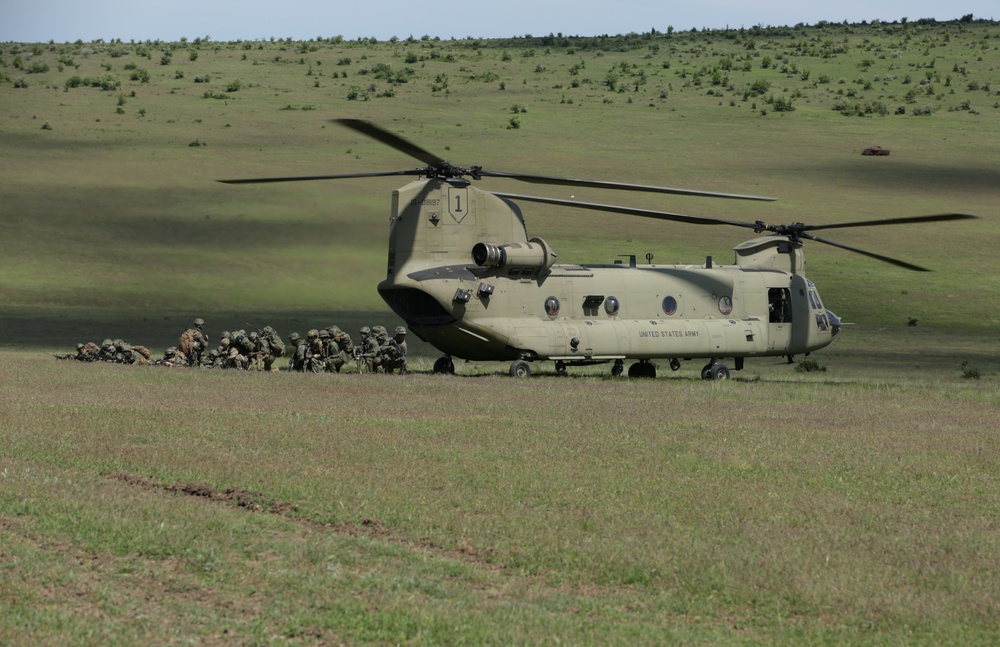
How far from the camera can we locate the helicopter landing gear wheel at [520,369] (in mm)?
30672

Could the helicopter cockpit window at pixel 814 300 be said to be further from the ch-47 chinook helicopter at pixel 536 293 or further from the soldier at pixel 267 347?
the soldier at pixel 267 347

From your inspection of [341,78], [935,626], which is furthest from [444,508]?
[341,78]

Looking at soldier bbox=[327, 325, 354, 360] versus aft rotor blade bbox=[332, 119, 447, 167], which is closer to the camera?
aft rotor blade bbox=[332, 119, 447, 167]

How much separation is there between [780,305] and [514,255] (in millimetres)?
8414

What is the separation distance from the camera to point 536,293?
31.0 m

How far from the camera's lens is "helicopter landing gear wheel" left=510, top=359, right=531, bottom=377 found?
30672 millimetres

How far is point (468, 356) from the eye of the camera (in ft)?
102

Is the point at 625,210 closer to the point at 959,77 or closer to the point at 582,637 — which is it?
the point at 582,637

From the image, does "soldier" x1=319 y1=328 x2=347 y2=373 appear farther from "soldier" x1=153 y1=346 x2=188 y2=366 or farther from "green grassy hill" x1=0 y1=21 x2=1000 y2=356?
"green grassy hill" x1=0 y1=21 x2=1000 y2=356

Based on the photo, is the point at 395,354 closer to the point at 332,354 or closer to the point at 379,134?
the point at 332,354

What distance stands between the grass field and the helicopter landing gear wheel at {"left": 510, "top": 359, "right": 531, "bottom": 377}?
344mm

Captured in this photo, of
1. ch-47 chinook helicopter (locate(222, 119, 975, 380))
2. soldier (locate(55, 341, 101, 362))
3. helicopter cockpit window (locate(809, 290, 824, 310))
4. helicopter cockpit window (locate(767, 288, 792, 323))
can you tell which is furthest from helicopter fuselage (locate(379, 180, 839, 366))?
soldier (locate(55, 341, 101, 362))

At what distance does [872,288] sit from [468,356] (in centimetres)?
3096

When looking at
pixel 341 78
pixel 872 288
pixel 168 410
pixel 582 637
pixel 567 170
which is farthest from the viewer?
pixel 341 78
